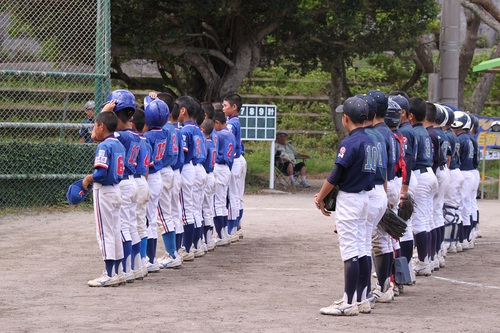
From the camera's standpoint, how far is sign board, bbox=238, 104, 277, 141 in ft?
65.9

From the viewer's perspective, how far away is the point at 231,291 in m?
9.02

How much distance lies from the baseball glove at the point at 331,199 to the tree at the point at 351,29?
11.0 m

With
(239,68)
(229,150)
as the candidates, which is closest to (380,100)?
(229,150)

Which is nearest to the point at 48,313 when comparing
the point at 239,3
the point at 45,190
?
the point at 45,190

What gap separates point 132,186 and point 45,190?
6.54 meters

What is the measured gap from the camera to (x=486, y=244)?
13.6m

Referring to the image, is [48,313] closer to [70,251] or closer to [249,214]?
[70,251]

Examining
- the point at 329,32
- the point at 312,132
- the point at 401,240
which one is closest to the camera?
the point at 401,240

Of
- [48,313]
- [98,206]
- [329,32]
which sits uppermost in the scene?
[329,32]

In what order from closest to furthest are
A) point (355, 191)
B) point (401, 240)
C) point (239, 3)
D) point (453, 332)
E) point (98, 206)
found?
point (453, 332), point (355, 191), point (98, 206), point (401, 240), point (239, 3)

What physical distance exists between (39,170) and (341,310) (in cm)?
859

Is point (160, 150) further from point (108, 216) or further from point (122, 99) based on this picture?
point (108, 216)

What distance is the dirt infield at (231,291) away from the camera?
746 cm

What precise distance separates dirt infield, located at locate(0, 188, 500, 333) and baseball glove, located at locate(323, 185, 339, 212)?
0.97 m
